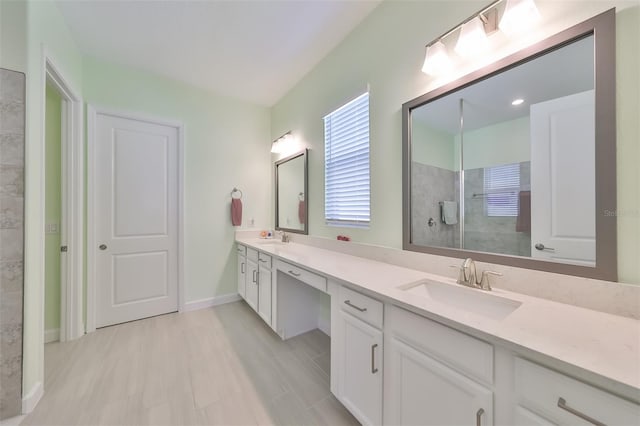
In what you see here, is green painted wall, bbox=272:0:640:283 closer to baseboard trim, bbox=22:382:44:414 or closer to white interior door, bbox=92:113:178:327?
white interior door, bbox=92:113:178:327

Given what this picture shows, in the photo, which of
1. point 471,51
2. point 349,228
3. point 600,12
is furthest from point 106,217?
point 600,12

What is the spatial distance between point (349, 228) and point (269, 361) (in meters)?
1.26

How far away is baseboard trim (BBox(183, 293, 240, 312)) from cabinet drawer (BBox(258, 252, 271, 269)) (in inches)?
41.9

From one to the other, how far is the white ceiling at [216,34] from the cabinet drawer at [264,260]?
1.95m

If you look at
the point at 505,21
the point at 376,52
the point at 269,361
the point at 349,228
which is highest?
the point at 376,52

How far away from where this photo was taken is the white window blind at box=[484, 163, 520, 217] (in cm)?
116

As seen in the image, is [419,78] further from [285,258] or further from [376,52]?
[285,258]

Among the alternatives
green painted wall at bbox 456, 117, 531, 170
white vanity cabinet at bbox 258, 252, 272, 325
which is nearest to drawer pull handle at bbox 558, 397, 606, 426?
green painted wall at bbox 456, 117, 531, 170

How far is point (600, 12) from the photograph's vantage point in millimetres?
920

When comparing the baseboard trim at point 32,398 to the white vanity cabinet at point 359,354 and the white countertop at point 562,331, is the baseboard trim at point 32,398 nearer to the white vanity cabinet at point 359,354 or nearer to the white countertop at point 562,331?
the white vanity cabinet at point 359,354

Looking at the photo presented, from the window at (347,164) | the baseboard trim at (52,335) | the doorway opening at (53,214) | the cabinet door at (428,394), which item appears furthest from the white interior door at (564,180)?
the baseboard trim at (52,335)

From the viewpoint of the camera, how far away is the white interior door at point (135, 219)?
8.00 feet

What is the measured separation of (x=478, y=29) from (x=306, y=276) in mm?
1707

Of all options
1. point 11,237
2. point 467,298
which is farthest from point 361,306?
point 11,237
